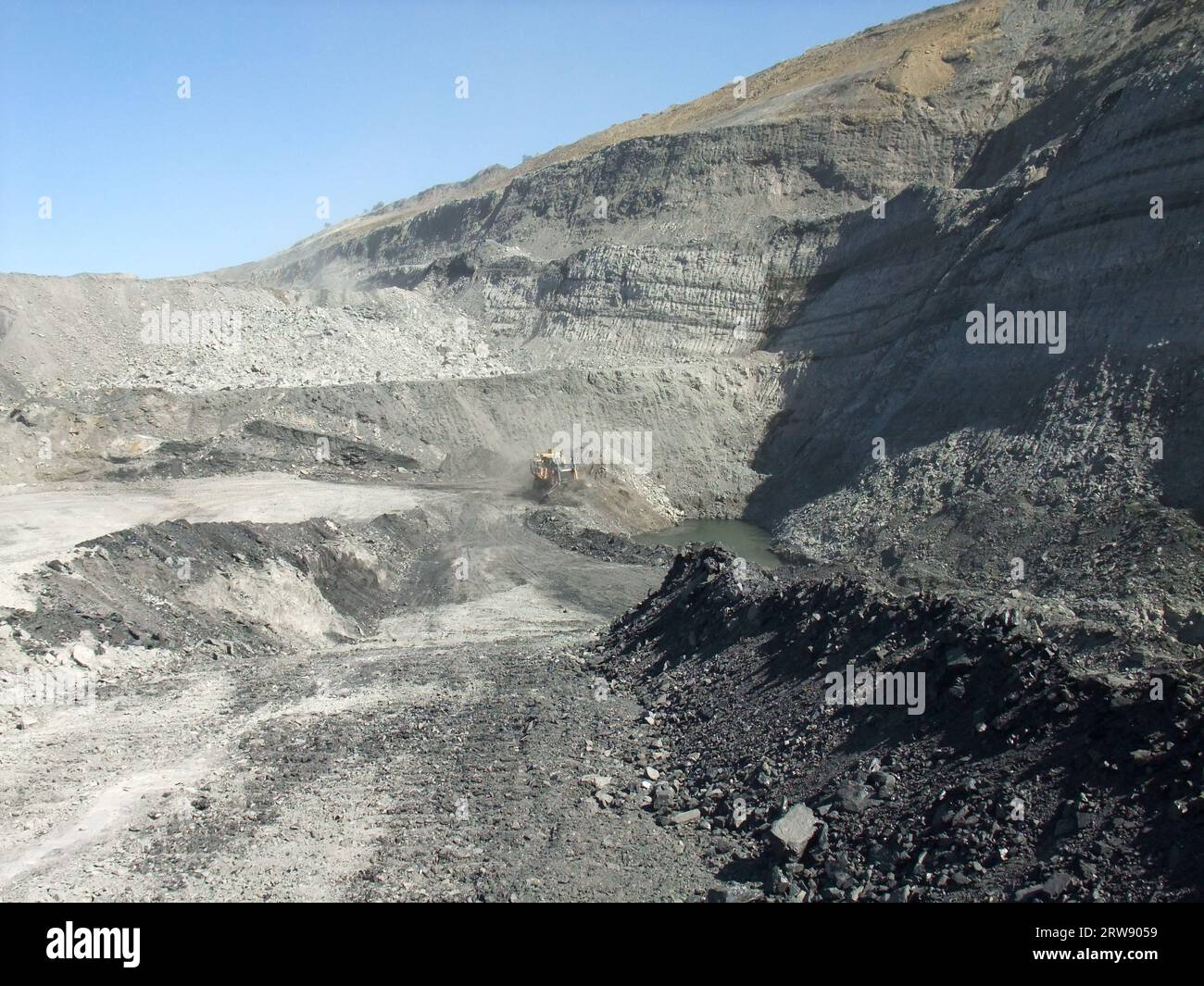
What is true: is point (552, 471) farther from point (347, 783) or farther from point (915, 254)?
point (347, 783)

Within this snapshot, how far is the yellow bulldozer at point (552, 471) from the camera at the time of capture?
1219 inches

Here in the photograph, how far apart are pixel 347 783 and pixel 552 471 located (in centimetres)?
2022

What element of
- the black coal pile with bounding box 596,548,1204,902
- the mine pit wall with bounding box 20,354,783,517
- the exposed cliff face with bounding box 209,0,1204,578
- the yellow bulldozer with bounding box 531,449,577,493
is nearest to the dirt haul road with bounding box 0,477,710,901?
the black coal pile with bounding box 596,548,1204,902

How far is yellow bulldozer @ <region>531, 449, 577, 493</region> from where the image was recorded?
30953mm

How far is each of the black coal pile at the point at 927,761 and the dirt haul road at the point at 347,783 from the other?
73 cm

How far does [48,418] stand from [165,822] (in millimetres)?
23327

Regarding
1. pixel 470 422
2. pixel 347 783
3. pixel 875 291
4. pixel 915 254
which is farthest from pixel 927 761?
pixel 875 291

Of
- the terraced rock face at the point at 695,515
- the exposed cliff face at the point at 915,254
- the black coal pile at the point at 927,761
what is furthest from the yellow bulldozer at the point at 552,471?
the black coal pile at the point at 927,761

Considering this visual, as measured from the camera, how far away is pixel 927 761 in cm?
923

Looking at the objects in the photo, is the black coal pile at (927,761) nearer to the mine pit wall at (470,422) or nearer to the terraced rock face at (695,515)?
the terraced rock face at (695,515)

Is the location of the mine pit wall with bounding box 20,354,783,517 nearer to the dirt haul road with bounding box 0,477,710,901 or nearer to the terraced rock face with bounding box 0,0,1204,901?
the terraced rock face with bounding box 0,0,1204,901

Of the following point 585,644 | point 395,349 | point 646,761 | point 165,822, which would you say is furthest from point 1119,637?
point 395,349

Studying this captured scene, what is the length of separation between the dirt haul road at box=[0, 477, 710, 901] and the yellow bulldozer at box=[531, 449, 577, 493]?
12835 millimetres

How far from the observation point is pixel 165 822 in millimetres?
10227
